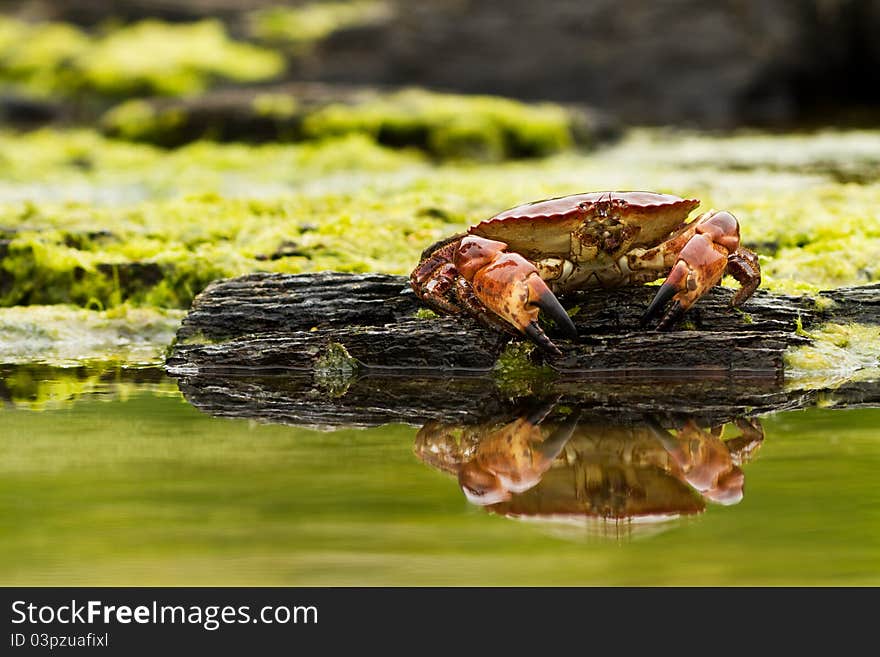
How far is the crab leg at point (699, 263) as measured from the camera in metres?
5.29

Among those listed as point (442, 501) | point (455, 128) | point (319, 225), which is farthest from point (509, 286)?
Answer: point (455, 128)

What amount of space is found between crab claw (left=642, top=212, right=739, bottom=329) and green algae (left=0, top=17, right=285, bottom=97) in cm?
1499

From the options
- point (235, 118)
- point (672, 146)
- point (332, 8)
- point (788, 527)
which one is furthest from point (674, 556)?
point (332, 8)

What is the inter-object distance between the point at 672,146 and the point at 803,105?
4559 mm

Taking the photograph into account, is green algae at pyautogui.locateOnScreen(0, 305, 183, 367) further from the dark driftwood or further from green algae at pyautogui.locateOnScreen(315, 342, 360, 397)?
green algae at pyautogui.locateOnScreen(315, 342, 360, 397)

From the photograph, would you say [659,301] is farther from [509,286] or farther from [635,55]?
[635,55]

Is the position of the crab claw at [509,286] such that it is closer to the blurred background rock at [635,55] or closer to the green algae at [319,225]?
the green algae at [319,225]

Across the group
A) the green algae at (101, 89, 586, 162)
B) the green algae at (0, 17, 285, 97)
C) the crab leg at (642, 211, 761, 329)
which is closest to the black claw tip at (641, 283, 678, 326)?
the crab leg at (642, 211, 761, 329)

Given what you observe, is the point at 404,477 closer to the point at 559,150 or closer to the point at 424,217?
the point at 424,217

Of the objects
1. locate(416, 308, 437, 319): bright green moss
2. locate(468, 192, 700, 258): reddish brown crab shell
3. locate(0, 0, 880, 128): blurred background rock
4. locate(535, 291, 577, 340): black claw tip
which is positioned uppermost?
locate(0, 0, 880, 128): blurred background rock

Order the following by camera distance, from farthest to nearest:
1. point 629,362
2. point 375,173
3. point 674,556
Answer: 1. point 375,173
2. point 629,362
3. point 674,556

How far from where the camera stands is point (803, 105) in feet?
62.0

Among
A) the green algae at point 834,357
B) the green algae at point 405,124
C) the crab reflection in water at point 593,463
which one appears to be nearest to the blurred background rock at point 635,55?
the green algae at point 405,124

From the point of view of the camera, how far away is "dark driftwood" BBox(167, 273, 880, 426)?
5230mm
